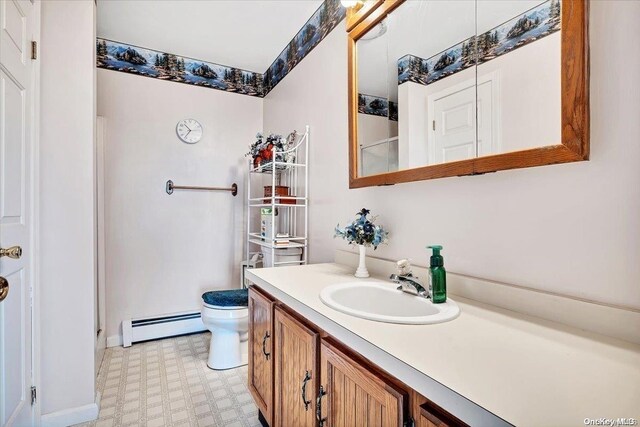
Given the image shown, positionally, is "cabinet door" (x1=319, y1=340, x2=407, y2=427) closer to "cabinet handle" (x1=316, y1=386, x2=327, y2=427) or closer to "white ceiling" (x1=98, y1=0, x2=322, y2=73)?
"cabinet handle" (x1=316, y1=386, x2=327, y2=427)

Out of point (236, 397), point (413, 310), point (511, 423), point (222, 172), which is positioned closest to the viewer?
point (511, 423)

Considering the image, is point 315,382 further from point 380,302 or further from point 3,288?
point 3,288

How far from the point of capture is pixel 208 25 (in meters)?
2.30

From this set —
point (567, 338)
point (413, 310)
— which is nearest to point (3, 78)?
point (413, 310)

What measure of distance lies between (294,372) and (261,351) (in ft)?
1.19

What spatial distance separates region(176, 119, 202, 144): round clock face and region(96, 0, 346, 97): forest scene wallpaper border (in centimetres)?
36

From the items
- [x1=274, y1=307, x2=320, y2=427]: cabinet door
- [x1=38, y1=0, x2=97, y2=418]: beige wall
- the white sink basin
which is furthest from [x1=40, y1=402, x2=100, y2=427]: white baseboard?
the white sink basin

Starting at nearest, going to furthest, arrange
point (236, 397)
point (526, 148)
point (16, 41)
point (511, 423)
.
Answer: point (511, 423) < point (526, 148) < point (16, 41) < point (236, 397)

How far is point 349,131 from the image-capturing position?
1661 millimetres

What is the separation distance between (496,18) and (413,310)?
0.98 metres

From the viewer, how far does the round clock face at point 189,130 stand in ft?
9.12

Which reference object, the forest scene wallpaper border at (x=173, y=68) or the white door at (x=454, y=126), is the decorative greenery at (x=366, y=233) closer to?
the white door at (x=454, y=126)

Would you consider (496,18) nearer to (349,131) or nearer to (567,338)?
(349,131)

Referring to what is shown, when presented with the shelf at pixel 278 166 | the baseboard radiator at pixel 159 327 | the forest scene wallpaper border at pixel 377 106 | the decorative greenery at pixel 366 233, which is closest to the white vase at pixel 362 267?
the decorative greenery at pixel 366 233
